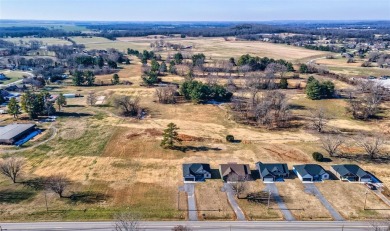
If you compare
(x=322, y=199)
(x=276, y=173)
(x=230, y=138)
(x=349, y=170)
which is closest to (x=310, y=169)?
(x=276, y=173)

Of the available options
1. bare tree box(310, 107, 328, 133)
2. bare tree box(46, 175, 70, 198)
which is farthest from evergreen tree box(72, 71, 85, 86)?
bare tree box(310, 107, 328, 133)

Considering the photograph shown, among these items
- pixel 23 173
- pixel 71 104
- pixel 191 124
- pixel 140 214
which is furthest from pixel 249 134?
pixel 71 104

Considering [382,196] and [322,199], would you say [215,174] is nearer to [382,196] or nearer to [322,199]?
[322,199]

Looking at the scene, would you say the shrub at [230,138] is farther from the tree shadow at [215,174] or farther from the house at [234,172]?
the house at [234,172]

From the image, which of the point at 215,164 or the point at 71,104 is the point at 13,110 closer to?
the point at 71,104

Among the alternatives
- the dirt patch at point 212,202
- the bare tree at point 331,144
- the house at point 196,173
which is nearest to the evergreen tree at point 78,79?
the house at point 196,173

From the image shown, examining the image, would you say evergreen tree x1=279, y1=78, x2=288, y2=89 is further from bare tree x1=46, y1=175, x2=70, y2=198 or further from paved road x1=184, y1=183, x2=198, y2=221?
bare tree x1=46, y1=175, x2=70, y2=198
